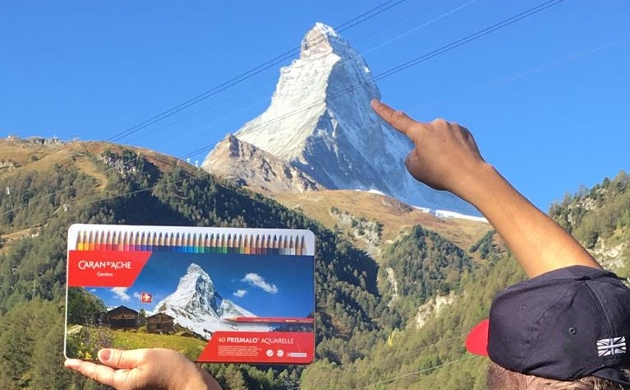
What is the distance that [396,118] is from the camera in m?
2.21

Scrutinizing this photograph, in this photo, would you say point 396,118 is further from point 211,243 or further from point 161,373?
point 211,243

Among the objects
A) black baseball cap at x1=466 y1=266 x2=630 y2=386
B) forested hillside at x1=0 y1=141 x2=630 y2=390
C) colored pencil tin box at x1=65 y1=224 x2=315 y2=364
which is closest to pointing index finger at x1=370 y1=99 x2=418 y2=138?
black baseball cap at x1=466 y1=266 x2=630 y2=386

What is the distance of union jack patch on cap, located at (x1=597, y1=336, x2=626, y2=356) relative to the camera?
4.89 feet

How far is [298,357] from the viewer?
11.3 metres

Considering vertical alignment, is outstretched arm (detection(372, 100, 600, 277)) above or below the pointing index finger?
below

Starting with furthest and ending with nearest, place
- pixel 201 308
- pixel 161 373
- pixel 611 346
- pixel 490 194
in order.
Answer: pixel 201 308, pixel 490 194, pixel 161 373, pixel 611 346

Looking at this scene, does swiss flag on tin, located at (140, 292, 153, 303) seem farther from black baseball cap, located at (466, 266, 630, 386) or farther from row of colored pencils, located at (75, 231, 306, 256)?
black baseball cap, located at (466, 266, 630, 386)

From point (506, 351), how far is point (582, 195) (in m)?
167

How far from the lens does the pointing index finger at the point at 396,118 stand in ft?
6.98

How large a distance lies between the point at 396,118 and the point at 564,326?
802 millimetres

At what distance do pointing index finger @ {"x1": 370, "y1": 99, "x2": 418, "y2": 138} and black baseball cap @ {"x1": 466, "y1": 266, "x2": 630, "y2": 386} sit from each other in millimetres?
571

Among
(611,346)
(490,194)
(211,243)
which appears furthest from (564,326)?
(211,243)

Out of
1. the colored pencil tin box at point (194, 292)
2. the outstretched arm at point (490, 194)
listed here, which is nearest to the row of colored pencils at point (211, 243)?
the colored pencil tin box at point (194, 292)

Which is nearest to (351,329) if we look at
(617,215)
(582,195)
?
(582,195)
